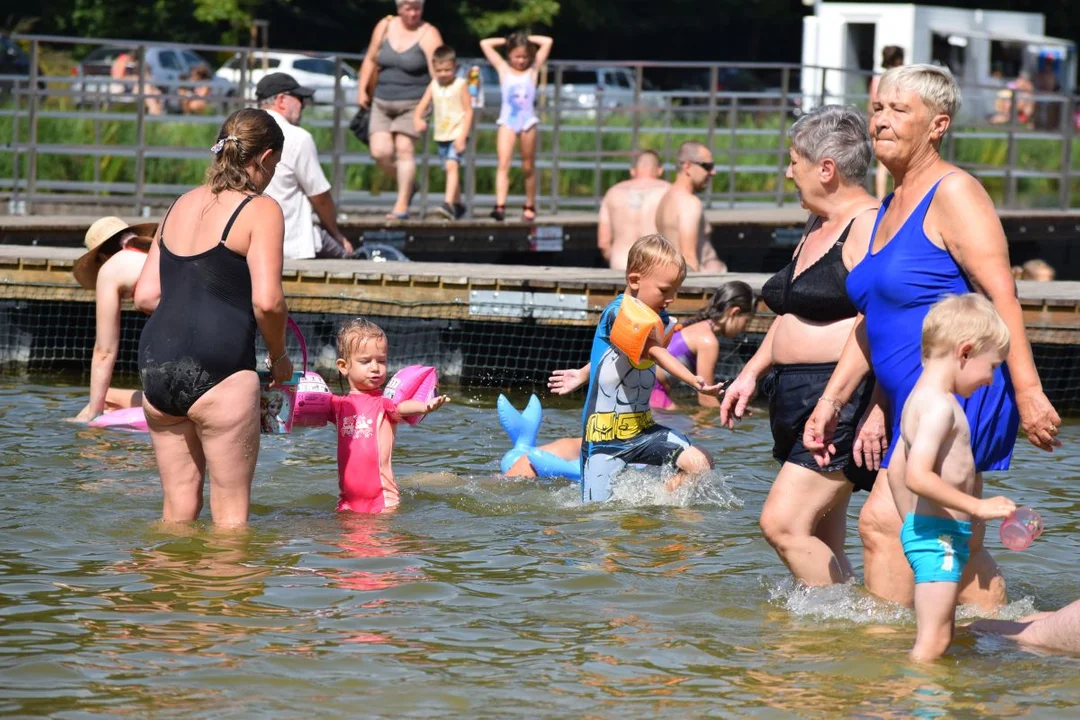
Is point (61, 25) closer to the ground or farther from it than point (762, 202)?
farther from it

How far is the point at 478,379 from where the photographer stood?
10898 millimetres

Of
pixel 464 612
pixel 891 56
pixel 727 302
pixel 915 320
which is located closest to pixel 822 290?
pixel 915 320

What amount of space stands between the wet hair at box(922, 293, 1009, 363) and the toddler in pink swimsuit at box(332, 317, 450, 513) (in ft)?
8.63

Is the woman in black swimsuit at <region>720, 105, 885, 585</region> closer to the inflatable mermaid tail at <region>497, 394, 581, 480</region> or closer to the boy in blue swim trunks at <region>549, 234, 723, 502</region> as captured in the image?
the boy in blue swim trunks at <region>549, 234, 723, 502</region>

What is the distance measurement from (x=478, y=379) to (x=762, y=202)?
30.5 feet

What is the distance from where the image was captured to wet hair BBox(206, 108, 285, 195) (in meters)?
5.65

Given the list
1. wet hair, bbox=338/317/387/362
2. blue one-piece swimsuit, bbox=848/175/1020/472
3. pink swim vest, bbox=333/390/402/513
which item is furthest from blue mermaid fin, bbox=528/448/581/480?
blue one-piece swimsuit, bbox=848/175/1020/472

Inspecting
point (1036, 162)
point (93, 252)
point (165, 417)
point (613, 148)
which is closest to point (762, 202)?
point (613, 148)

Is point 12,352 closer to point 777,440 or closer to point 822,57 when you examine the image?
point 777,440

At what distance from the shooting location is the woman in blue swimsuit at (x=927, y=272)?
4.48m

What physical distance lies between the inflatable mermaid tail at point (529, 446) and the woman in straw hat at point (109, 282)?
2.03m

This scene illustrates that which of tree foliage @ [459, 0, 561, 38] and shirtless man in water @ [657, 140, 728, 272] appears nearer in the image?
shirtless man in water @ [657, 140, 728, 272]

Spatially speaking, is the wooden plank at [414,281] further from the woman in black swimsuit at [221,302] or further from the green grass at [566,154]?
the woman in black swimsuit at [221,302]

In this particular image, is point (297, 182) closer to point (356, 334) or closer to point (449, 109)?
point (356, 334)
